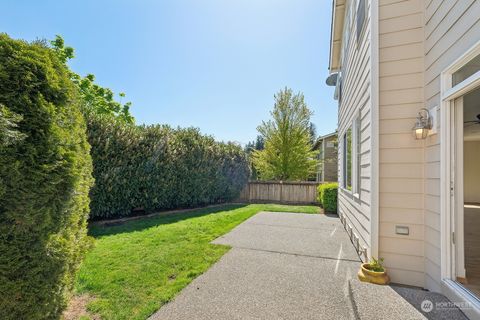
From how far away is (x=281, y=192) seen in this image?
12.2 m

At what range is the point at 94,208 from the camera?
19.7 ft

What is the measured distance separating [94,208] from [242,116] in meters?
15.3

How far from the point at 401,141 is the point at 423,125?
0.33 meters

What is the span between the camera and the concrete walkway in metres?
2.42

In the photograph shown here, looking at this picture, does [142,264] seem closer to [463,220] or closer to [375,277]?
[375,277]

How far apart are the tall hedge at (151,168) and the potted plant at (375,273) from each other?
20.2 feet

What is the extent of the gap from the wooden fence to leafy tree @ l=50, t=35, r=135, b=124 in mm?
7394

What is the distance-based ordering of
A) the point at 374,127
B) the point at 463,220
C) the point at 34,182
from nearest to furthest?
the point at 34,182 < the point at 463,220 < the point at 374,127

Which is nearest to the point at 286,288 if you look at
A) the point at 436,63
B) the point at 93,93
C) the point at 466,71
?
the point at 466,71

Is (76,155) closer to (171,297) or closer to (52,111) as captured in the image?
(52,111)

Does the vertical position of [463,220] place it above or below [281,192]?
above

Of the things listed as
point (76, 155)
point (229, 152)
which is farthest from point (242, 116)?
point (76, 155)

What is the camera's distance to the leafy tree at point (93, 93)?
1248cm

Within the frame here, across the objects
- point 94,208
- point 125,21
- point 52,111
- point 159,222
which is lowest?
point 159,222
